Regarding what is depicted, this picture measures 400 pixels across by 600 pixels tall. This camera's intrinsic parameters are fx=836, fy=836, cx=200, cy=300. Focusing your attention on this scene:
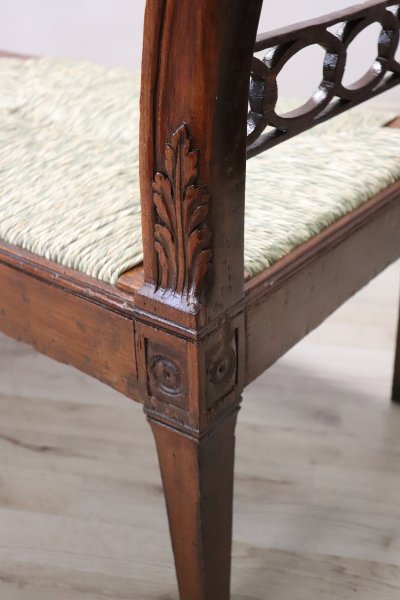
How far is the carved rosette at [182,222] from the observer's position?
642 mm

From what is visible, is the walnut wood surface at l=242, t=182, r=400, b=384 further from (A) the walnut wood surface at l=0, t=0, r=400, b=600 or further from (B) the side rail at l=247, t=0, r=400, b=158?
(B) the side rail at l=247, t=0, r=400, b=158

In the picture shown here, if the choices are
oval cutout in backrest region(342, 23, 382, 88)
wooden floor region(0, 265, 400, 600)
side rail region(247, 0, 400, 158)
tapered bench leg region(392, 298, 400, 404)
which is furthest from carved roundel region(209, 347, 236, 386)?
oval cutout in backrest region(342, 23, 382, 88)

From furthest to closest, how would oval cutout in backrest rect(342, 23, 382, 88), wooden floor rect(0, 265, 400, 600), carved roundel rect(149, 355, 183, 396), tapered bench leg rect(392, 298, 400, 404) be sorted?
oval cutout in backrest rect(342, 23, 382, 88) → tapered bench leg rect(392, 298, 400, 404) → wooden floor rect(0, 265, 400, 600) → carved roundel rect(149, 355, 183, 396)

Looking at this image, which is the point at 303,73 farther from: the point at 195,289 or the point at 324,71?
the point at 195,289

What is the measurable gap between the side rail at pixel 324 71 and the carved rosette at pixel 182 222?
10 cm

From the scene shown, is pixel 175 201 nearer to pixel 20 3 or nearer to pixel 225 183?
pixel 225 183

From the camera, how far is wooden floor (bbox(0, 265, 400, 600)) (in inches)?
41.9

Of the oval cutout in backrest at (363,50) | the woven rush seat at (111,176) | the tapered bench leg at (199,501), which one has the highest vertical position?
the woven rush seat at (111,176)

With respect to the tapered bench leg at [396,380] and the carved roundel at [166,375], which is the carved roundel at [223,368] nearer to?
the carved roundel at [166,375]

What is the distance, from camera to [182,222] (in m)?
0.66

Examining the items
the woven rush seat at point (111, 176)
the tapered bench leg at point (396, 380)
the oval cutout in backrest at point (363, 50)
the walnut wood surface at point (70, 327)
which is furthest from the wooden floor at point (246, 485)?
the oval cutout in backrest at point (363, 50)

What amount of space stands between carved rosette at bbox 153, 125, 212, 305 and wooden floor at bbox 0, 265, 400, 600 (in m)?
0.52

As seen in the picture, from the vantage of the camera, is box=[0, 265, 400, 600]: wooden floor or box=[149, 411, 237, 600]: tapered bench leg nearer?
box=[149, 411, 237, 600]: tapered bench leg

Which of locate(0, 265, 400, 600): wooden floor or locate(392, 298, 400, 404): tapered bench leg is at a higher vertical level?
locate(392, 298, 400, 404): tapered bench leg
